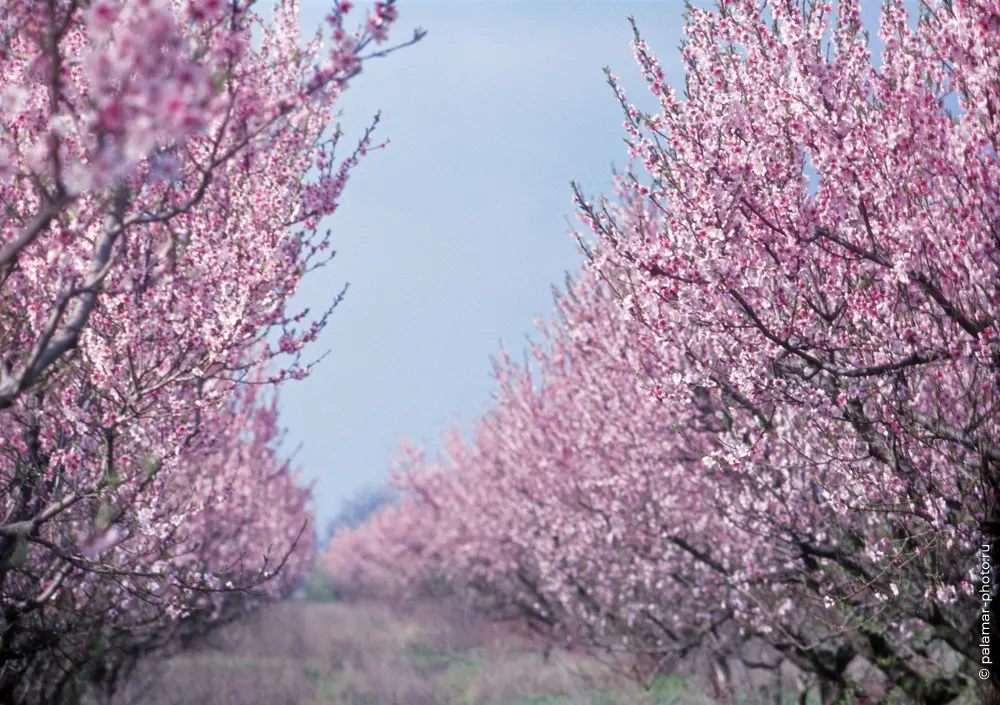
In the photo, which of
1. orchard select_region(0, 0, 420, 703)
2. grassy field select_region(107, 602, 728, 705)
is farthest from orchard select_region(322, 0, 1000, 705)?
grassy field select_region(107, 602, 728, 705)

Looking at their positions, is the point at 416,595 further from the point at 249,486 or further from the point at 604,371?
the point at 604,371

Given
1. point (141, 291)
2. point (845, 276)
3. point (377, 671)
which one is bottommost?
point (377, 671)

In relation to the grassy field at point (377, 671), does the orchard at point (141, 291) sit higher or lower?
higher

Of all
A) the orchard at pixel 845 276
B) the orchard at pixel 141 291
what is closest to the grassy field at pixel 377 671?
the orchard at pixel 845 276

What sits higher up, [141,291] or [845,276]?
[141,291]

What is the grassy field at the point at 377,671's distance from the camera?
1478cm

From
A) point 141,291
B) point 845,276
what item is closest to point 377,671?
point 141,291

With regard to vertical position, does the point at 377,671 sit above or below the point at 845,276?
below

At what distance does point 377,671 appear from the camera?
61.5 ft

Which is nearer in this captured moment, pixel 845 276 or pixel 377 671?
pixel 845 276

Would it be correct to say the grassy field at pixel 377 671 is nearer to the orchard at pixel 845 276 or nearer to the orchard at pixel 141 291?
the orchard at pixel 845 276

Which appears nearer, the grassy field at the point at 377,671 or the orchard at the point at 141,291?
the orchard at the point at 141,291

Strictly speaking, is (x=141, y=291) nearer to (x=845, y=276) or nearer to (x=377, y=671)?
(x=845, y=276)

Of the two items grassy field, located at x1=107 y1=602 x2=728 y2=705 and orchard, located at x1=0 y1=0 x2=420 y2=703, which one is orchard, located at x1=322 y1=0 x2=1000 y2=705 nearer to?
orchard, located at x1=0 y1=0 x2=420 y2=703
